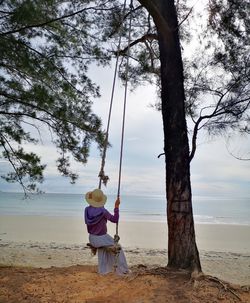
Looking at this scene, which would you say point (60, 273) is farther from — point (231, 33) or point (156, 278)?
point (231, 33)

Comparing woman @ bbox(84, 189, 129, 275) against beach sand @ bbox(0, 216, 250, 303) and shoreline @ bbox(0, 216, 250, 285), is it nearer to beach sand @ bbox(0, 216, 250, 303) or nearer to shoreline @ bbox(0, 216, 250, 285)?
beach sand @ bbox(0, 216, 250, 303)

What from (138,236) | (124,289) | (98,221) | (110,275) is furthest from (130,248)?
(98,221)

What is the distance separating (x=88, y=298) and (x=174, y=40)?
338 cm

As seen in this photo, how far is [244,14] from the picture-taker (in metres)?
5.52

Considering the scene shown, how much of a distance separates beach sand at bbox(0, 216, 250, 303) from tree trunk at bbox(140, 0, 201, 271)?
0.36 metres

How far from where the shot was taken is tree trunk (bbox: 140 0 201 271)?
4930mm

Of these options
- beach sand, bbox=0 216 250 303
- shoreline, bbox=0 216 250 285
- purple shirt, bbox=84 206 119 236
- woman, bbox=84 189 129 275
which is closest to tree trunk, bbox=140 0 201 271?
beach sand, bbox=0 216 250 303

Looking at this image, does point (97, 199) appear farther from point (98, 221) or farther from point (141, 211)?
point (141, 211)

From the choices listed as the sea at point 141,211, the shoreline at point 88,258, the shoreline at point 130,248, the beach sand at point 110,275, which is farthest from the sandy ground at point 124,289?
the sea at point 141,211

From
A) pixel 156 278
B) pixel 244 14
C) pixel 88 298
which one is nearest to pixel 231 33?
pixel 244 14

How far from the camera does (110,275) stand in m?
4.86

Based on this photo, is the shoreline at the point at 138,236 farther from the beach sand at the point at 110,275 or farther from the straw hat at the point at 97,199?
the straw hat at the point at 97,199

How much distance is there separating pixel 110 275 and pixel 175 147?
69.6 inches

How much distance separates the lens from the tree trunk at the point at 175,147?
4930 mm
